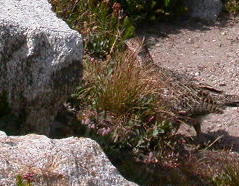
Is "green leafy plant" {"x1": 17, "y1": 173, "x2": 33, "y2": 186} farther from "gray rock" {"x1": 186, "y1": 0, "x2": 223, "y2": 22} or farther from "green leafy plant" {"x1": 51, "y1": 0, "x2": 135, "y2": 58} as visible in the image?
"gray rock" {"x1": 186, "y1": 0, "x2": 223, "y2": 22}

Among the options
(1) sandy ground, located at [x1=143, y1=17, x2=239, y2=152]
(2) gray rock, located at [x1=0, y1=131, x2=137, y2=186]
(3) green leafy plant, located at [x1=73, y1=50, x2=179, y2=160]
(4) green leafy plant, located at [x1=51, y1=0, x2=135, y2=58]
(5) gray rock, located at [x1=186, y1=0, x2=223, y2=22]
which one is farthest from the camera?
(5) gray rock, located at [x1=186, y1=0, x2=223, y2=22]

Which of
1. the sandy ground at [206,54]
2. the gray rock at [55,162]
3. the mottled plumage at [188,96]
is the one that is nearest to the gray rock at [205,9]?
the sandy ground at [206,54]

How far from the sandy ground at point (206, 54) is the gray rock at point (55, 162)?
3569 millimetres

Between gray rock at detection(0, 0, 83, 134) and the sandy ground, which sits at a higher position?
gray rock at detection(0, 0, 83, 134)

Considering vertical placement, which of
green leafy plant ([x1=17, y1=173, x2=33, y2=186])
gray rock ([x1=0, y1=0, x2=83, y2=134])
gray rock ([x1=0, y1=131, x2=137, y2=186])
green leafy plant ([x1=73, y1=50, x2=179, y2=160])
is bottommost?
green leafy plant ([x1=73, y1=50, x2=179, y2=160])

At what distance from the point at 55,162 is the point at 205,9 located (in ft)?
23.6

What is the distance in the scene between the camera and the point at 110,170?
3.61 m

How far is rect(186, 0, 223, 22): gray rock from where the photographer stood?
10328 mm

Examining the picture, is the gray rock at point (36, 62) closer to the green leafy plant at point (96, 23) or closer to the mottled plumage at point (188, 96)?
the mottled plumage at point (188, 96)

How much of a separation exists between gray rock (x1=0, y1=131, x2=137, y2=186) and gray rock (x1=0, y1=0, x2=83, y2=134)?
127cm

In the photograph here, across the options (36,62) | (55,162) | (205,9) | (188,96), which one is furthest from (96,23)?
(55,162)

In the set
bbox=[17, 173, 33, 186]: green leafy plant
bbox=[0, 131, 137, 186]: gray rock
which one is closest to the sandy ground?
bbox=[0, 131, 137, 186]: gray rock

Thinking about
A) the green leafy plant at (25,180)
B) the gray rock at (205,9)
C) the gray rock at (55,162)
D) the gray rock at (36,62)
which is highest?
the green leafy plant at (25,180)

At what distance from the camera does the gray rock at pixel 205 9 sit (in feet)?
33.9
